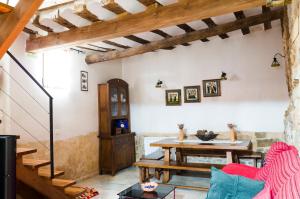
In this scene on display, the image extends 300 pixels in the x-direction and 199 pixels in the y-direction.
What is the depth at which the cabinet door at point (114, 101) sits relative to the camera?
5535 mm

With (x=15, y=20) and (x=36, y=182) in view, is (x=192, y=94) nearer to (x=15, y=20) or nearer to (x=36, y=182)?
(x=36, y=182)

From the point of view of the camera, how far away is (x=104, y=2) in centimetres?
292

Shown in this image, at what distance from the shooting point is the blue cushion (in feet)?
6.97

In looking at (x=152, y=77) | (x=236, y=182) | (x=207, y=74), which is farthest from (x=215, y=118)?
(x=236, y=182)

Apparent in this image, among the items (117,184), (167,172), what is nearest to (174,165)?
(167,172)

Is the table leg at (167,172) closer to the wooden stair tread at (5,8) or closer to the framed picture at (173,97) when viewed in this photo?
the framed picture at (173,97)

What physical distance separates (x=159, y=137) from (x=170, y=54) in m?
1.98

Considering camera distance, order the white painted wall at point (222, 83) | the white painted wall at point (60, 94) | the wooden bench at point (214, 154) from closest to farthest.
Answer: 1. the white painted wall at point (60, 94)
2. the wooden bench at point (214, 154)
3. the white painted wall at point (222, 83)

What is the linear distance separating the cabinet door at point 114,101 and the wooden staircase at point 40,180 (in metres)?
2.22

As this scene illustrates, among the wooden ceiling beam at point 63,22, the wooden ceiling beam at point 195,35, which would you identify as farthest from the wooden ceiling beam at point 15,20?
the wooden ceiling beam at point 195,35

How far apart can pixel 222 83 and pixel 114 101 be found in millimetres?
2402

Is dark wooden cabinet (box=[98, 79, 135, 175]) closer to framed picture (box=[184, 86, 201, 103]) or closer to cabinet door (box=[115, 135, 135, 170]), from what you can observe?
cabinet door (box=[115, 135, 135, 170])

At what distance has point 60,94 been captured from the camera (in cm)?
463

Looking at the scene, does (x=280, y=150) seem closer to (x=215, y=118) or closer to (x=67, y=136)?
(x=215, y=118)
